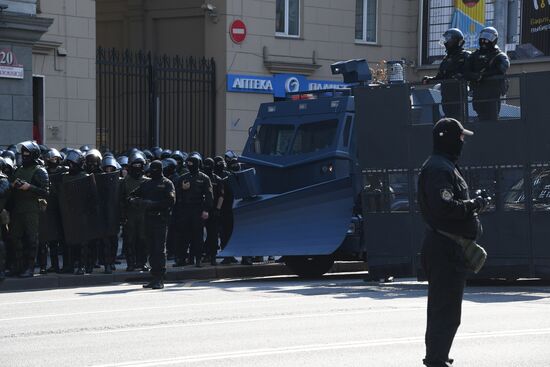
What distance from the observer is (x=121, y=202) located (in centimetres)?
1905

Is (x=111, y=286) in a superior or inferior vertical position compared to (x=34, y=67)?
inferior

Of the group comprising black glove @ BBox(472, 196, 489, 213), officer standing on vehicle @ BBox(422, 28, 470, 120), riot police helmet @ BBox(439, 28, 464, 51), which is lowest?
black glove @ BBox(472, 196, 489, 213)

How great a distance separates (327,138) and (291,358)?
390 inches

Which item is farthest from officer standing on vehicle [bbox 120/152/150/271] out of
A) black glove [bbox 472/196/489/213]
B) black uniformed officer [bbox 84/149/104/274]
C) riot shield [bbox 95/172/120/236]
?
black glove [bbox 472/196/489/213]

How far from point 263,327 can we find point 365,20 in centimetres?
2376

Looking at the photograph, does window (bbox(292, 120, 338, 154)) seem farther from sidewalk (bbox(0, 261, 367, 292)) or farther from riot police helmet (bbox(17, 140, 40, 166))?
riot police helmet (bbox(17, 140, 40, 166))

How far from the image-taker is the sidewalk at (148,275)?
17.8 m

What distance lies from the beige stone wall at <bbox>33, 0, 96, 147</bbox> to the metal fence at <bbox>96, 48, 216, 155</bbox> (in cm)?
80

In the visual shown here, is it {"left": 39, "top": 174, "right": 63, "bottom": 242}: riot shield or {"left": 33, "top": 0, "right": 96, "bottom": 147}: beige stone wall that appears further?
{"left": 33, "top": 0, "right": 96, "bottom": 147}: beige stone wall

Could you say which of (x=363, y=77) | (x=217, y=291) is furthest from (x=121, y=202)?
(x=363, y=77)

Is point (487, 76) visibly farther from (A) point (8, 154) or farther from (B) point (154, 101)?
(B) point (154, 101)

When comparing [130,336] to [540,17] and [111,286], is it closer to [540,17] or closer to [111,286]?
[111,286]

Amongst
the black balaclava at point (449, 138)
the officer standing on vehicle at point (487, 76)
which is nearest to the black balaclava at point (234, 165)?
the officer standing on vehicle at point (487, 76)

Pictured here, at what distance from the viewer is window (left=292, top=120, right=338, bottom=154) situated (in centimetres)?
1955
